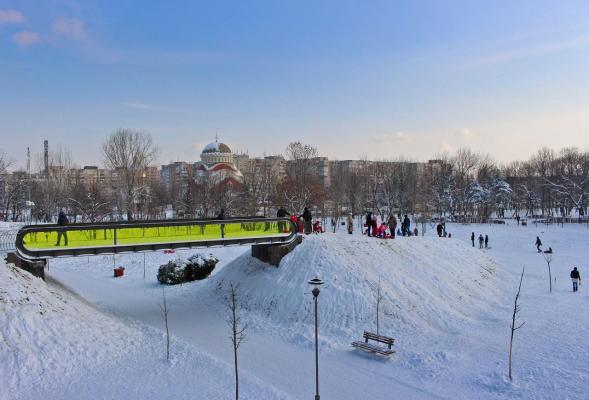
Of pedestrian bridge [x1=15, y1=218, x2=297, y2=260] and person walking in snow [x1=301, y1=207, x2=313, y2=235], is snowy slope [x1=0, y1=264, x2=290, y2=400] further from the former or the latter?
person walking in snow [x1=301, y1=207, x2=313, y2=235]

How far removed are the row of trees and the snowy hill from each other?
25.2 meters

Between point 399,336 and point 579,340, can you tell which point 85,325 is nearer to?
point 399,336

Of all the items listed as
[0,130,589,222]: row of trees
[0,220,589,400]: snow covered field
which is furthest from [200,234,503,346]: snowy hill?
[0,130,589,222]: row of trees

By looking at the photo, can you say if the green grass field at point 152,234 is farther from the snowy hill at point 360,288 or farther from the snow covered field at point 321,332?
the snowy hill at point 360,288

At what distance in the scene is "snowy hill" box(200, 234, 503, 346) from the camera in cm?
1753

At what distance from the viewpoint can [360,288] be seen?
19.0 m

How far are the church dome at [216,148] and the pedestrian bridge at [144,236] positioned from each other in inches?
3730

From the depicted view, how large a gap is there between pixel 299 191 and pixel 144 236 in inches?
1216

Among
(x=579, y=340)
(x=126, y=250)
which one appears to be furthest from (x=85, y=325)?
(x=579, y=340)

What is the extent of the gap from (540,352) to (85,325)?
1510 centimetres

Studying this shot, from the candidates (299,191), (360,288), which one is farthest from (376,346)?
(299,191)

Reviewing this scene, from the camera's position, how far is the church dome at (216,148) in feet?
378

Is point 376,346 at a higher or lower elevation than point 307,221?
lower

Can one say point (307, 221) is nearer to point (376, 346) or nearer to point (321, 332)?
point (321, 332)
